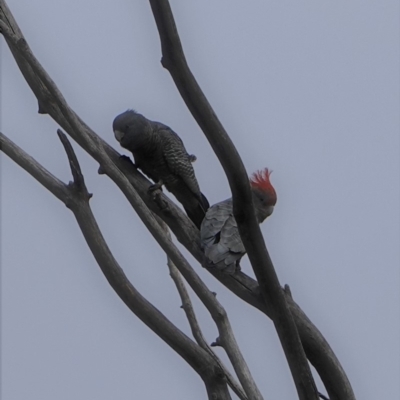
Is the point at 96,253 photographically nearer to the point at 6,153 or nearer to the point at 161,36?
the point at 6,153

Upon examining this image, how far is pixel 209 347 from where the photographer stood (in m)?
4.00

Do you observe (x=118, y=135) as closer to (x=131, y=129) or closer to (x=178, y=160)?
(x=131, y=129)

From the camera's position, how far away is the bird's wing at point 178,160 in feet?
18.7

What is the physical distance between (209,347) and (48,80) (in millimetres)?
1708

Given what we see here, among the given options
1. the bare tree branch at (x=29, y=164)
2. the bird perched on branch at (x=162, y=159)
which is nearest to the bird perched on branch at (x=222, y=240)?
the bird perched on branch at (x=162, y=159)

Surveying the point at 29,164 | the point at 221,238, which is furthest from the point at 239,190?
the point at 221,238

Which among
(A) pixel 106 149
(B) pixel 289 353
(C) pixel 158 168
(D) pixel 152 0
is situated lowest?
(B) pixel 289 353

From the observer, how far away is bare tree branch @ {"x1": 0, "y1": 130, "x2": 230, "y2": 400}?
11.4 ft

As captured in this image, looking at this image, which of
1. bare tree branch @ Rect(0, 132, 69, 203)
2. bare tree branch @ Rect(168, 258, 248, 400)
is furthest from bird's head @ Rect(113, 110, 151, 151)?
bare tree branch @ Rect(0, 132, 69, 203)

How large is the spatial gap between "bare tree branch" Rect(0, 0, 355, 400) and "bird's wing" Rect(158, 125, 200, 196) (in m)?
1.03

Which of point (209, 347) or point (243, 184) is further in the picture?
point (209, 347)

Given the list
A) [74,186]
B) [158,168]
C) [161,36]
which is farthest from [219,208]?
[161,36]

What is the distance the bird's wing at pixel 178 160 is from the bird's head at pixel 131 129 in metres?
0.19

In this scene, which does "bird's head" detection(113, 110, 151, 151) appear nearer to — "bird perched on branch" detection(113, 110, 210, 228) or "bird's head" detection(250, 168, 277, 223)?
"bird perched on branch" detection(113, 110, 210, 228)
